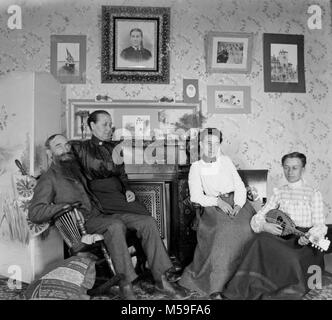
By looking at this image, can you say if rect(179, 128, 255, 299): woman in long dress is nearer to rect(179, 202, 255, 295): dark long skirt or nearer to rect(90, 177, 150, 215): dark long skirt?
rect(179, 202, 255, 295): dark long skirt

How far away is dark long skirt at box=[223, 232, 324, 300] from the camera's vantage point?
2.96 metres

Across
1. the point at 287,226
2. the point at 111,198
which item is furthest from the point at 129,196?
the point at 287,226

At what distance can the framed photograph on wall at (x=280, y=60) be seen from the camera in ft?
15.4

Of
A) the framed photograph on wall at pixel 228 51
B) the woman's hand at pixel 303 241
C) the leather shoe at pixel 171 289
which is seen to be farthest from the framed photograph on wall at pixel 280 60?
the leather shoe at pixel 171 289

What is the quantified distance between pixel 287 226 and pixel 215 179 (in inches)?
31.2

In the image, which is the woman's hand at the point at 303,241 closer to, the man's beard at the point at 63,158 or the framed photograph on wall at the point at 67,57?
the man's beard at the point at 63,158

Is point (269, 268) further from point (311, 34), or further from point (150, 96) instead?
point (311, 34)

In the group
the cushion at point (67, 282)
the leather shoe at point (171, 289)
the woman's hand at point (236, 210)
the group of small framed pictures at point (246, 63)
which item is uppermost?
the group of small framed pictures at point (246, 63)

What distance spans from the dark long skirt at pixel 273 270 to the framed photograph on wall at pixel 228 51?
2249mm

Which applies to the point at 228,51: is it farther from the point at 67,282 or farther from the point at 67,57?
the point at 67,282

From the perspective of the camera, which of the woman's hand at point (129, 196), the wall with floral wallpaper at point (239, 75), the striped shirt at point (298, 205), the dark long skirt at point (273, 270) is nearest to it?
the dark long skirt at point (273, 270)

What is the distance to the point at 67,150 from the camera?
11.7 feet

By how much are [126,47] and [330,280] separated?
10.4ft

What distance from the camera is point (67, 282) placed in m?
3.03
